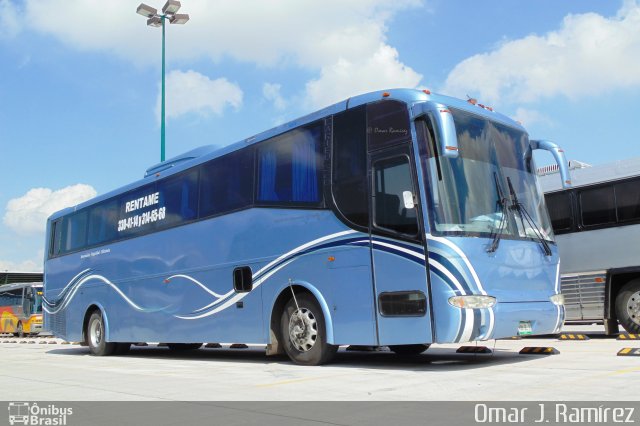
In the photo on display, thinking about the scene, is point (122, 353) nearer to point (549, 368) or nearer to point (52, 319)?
point (52, 319)

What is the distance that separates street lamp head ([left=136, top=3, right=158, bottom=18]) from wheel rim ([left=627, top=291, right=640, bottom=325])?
16975mm

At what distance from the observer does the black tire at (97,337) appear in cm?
1476

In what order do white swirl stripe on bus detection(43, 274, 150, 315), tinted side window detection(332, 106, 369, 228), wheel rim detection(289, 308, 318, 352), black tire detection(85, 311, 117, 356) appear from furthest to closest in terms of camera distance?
black tire detection(85, 311, 117, 356)
white swirl stripe on bus detection(43, 274, 150, 315)
wheel rim detection(289, 308, 318, 352)
tinted side window detection(332, 106, 369, 228)

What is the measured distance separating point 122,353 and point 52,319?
278 centimetres

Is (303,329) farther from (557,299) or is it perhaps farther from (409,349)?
(557,299)

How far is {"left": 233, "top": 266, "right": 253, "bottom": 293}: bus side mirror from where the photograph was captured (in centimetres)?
1034

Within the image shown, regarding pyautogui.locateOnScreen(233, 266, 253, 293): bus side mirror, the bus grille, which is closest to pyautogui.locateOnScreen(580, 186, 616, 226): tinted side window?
the bus grille

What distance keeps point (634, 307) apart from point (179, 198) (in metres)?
9.37

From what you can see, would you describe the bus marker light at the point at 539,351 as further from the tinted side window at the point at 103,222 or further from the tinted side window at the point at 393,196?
the tinted side window at the point at 103,222

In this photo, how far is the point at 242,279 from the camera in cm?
1050

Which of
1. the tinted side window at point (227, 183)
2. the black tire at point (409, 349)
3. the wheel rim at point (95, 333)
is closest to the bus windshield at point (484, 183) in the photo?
the black tire at point (409, 349)

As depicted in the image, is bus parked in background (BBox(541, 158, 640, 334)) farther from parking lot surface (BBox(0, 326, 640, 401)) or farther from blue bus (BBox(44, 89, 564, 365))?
blue bus (BBox(44, 89, 564, 365))

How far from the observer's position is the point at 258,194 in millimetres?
10273
